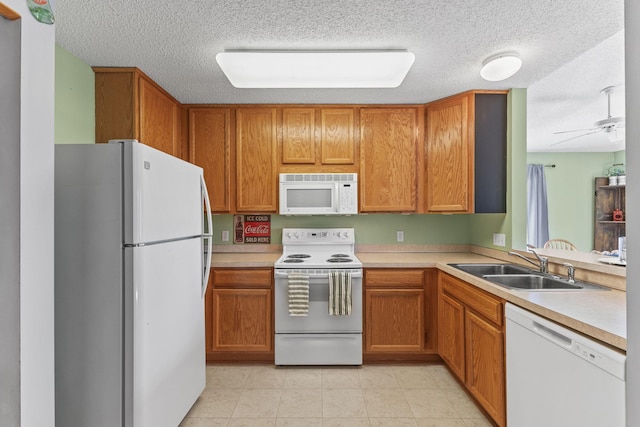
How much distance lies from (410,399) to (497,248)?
59.2 inches

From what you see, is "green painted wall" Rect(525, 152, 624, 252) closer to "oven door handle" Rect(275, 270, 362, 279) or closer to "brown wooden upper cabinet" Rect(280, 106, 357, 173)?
"brown wooden upper cabinet" Rect(280, 106, 357, 173)

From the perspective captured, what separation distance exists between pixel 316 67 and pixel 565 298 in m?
1.95

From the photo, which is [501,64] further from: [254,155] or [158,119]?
[158,119]

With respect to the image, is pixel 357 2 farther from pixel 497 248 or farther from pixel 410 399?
pixel 410 399

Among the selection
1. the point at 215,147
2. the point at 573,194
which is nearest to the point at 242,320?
the point at 215,147

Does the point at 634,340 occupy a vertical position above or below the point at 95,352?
above

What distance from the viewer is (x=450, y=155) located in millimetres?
2732

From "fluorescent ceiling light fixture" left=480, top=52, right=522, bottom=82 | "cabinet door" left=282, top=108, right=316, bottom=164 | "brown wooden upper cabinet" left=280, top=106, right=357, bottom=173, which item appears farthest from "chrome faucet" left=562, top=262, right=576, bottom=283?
"cabinet door" left=282, top=108, right=316, bottom=164

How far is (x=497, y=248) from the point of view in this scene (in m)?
2.74

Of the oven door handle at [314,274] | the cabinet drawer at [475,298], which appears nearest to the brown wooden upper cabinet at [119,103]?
the oven door handle at [314,274]

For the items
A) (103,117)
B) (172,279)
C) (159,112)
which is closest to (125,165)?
(172,279)

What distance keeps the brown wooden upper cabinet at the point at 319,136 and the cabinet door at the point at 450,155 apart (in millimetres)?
727

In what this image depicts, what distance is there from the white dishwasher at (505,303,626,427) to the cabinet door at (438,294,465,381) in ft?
1.80

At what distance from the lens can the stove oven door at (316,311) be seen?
2539 mm
